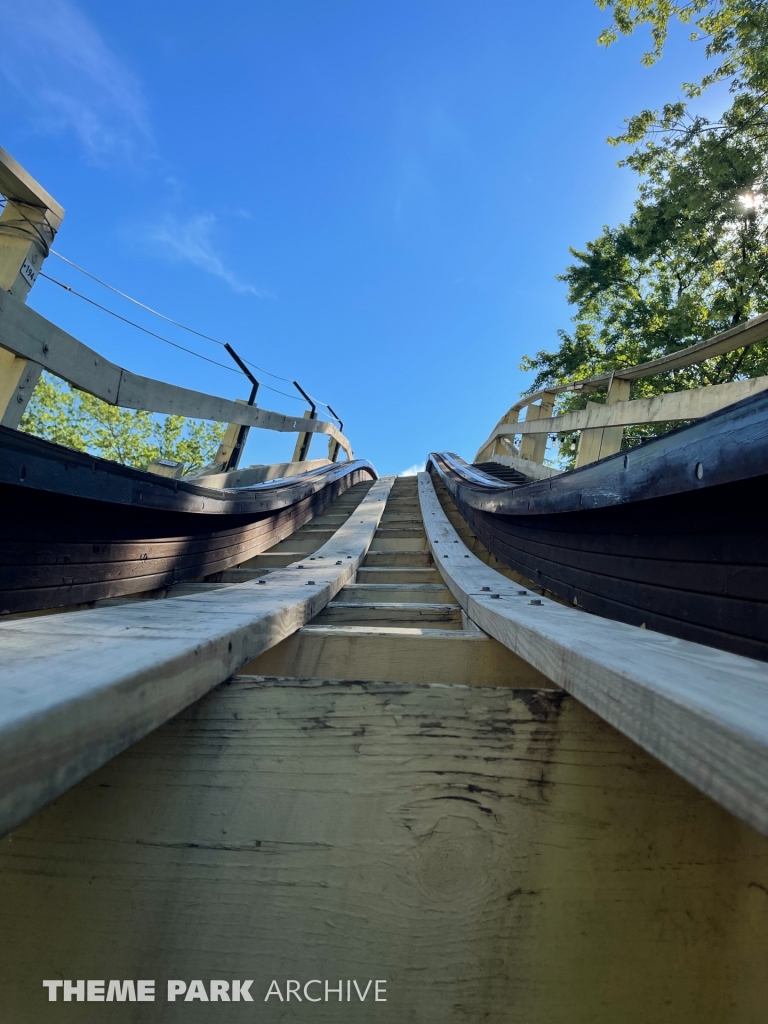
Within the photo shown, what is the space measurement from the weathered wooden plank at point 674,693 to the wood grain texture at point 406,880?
156mm

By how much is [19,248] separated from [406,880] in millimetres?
2727

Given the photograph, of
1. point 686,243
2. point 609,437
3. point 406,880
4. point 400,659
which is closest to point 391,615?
point 400,659

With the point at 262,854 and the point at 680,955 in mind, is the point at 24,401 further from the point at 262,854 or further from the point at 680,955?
the point at 680,955

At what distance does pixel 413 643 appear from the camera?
1.41 metres

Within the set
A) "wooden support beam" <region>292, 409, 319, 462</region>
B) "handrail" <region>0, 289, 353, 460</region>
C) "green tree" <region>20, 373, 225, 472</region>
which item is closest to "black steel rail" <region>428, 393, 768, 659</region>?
"handrail" <region>0, 289, 353, 460</region>

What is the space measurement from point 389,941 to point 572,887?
315mm

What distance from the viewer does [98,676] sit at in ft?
2.03

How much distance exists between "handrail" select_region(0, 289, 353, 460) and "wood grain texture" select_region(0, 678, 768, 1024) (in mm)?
1768

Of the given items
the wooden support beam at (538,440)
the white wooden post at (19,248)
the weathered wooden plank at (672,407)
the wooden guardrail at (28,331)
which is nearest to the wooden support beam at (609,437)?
the weathered wooden plank at (672,407)

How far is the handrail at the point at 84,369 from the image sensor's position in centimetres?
182

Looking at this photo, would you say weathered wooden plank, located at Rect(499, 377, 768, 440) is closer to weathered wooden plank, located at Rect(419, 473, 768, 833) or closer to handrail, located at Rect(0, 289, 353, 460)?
weathered wooden plank, located at Rect(419, 473, 768, 833)

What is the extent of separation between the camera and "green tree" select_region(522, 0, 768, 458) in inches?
327

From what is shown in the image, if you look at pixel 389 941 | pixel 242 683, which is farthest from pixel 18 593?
pixel 389 941

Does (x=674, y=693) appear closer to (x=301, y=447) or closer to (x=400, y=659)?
(x=400, y=659)
